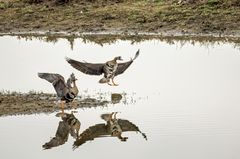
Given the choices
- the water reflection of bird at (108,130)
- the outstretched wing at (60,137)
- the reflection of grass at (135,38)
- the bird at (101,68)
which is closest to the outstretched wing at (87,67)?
the bird at (101,68)

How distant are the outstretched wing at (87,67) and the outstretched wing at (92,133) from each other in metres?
1.79

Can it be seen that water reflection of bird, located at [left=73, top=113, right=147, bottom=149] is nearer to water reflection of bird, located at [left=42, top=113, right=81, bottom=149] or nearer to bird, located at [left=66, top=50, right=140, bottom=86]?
water reflection of bird, located at [left=42, top=113, right=81, bottom=149]

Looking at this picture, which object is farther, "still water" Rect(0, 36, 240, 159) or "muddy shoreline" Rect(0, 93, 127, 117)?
"muddy shoreline" Rect(0, 93, 127, 117)

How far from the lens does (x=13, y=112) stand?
12.9 meters

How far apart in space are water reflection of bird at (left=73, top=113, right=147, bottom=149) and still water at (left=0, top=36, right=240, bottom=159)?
0.10m

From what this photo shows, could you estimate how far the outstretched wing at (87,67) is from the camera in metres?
13.6

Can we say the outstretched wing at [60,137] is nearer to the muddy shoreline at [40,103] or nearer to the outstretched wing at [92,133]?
the outstretched wing at [92,133]

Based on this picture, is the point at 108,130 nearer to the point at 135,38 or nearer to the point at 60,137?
the point at 60,137

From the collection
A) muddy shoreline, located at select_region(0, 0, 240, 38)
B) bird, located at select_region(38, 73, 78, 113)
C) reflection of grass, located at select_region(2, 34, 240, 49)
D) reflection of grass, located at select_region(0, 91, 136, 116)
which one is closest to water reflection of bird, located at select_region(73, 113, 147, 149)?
bird, located at select_region(38, 73, 78, 113)

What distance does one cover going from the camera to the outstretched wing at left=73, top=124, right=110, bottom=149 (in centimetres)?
1141

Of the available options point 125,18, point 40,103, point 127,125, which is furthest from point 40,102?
point 125,18

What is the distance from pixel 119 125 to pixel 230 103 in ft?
7.05

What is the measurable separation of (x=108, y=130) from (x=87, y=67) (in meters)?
2.02

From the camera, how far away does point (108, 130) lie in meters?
12.0
